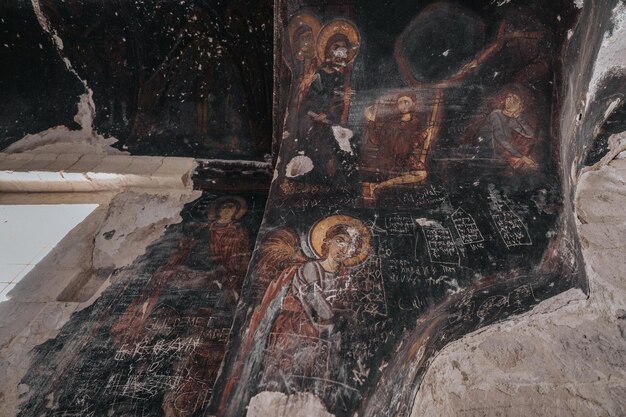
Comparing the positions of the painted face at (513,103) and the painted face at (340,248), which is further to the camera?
the painted face at (513,103)

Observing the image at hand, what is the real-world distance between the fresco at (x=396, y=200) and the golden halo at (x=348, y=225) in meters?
0.01

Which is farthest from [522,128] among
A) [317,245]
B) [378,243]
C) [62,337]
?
[62,337]

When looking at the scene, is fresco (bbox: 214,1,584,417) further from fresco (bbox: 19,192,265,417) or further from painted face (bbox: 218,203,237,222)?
painted face (bbox: 218,203,237,222)

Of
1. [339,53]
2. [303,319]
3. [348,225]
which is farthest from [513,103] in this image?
[303,319]

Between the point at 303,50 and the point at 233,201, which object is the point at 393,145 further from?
the point at 233,201

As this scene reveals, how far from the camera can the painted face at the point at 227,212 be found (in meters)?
3.54

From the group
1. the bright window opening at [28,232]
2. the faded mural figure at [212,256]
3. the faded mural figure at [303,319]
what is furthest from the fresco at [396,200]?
the bright window opening at [28,232]

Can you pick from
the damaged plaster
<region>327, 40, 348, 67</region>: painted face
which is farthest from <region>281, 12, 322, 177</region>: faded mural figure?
the damaged plaster

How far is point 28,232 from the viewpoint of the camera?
3.46 meters

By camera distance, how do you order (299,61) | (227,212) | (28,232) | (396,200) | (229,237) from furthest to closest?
(227,212), (28,232), (229,237), (299,61), (396,200)

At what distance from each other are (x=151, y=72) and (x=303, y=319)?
3611mm

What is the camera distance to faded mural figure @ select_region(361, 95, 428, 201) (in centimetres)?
300

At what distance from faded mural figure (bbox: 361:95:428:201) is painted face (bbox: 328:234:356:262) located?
760mm

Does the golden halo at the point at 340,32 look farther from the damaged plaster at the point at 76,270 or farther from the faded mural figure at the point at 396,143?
the damaged plaster at the point at 76,270
